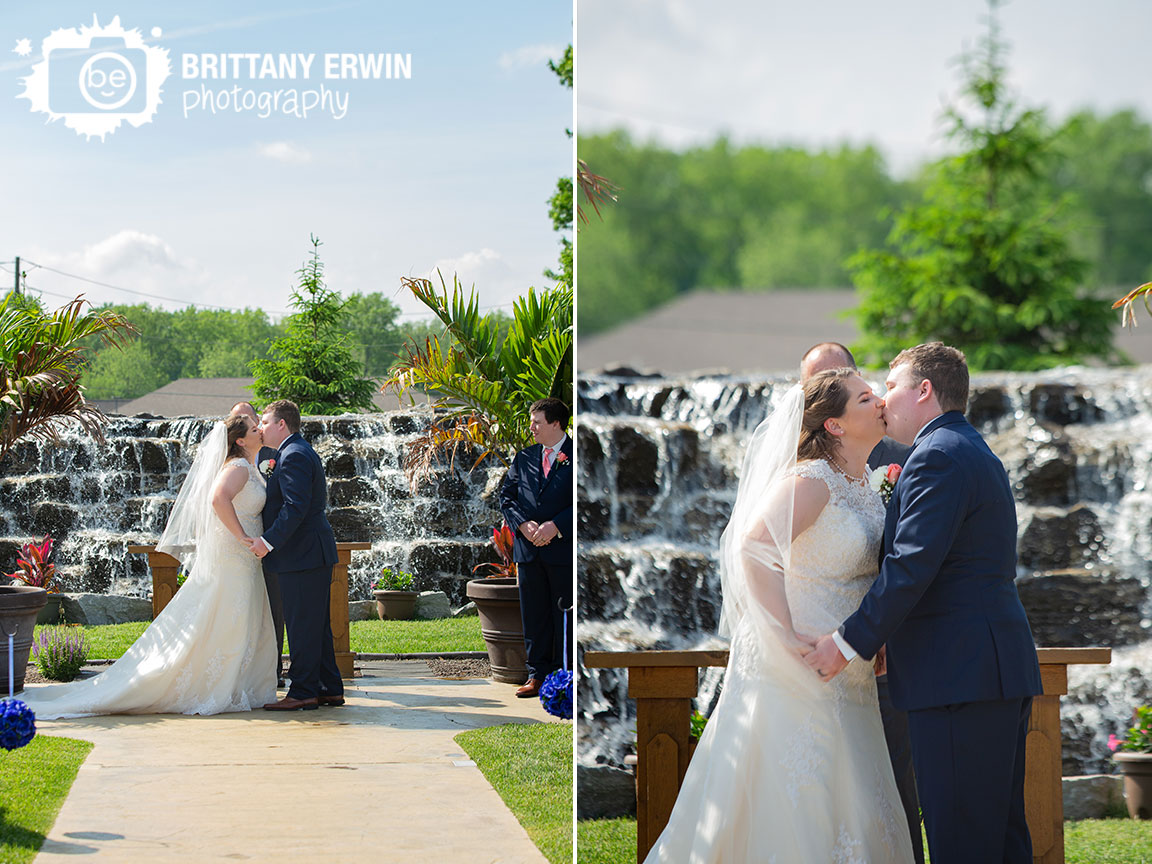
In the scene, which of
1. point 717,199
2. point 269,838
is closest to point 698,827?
point 269,838

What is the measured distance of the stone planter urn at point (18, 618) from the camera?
3535 mm

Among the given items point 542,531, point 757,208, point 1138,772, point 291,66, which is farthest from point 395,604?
point 757,208

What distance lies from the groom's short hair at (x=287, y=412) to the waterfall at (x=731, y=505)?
94.6 inches

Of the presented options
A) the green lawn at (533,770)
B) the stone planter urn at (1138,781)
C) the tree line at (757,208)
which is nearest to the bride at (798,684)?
the green lawn at (533,770)

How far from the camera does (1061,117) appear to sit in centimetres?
3319

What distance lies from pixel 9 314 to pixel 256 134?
103cm

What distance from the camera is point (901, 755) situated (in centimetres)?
326

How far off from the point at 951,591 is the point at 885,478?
100cm

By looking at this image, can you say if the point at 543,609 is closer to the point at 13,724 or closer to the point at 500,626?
the point at 500,626

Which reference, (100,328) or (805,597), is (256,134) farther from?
(805,597)

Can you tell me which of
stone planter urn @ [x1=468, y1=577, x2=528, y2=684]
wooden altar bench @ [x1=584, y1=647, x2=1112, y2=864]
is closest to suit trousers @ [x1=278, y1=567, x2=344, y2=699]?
stone planter urn @ [x1=468, y1=577, x2=528, y2=684]

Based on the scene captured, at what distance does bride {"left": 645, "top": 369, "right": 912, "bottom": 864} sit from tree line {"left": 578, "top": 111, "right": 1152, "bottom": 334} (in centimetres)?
3168

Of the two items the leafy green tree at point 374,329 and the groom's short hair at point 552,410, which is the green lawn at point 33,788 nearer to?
the leafy green tree at point 374,329

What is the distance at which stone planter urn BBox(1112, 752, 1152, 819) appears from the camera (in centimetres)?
489
